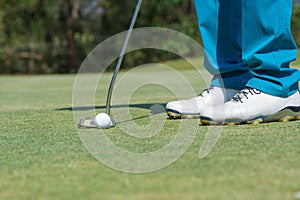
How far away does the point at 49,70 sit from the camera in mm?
14898

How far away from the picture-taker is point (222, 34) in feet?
7.71

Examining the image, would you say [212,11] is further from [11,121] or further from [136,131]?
[11,121]

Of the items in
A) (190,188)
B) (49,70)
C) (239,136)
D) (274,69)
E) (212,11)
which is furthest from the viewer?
(49,70)

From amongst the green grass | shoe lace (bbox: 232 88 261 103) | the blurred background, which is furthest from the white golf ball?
the blurred background

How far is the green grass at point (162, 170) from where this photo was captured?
1.07 m

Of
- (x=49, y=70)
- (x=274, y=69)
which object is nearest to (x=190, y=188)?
(x=274, y=69)

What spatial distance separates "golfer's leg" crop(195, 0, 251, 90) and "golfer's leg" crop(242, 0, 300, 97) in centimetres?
23

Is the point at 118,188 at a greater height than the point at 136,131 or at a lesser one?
greater

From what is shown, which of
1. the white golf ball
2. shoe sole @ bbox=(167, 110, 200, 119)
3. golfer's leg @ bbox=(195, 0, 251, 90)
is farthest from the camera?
golfer's leg @ bbox=(195, 0, 251, 90)

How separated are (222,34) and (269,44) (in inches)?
14.3

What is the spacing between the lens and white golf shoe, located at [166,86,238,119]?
7.09 feet

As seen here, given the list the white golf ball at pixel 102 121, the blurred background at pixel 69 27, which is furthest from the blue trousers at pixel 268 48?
the blurred background at pixel 69 27

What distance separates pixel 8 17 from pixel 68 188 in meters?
15.1

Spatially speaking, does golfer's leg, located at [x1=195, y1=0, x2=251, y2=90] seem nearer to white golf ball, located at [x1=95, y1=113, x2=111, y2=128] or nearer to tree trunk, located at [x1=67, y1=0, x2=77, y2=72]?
white golf ball, located at [x1=95, y1=113, x2=111, y2=128]
